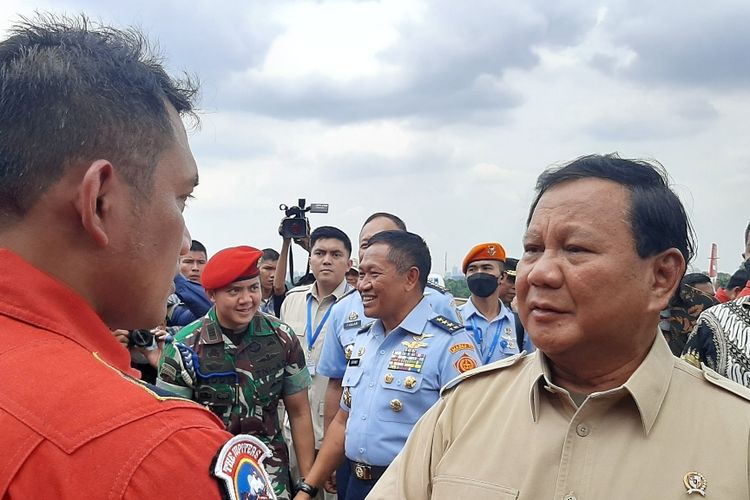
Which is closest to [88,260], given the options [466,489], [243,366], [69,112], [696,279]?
[69,112]

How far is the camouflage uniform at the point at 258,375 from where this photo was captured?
371 cm

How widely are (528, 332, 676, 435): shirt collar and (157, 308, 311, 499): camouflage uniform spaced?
220 centimetres

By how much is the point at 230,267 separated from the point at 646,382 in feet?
9.66

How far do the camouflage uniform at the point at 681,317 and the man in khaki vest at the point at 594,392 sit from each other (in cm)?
232

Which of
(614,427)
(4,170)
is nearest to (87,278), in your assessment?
(4,170)

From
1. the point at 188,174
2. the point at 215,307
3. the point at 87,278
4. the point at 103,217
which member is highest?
the point at 188,174

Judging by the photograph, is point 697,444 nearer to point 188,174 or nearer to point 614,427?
point 614,427

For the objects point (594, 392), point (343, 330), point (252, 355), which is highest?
point (594, 392)

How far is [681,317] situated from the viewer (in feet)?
13.6

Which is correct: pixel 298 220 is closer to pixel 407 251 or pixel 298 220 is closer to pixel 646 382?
pixel 407 251

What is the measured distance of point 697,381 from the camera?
1.78 metres

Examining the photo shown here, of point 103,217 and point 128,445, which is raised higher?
point 103,217

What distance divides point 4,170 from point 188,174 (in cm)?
30

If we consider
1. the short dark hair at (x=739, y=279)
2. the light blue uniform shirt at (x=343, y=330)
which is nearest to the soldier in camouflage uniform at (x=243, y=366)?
the light blue uniform shirt at (x=343, y=330)
